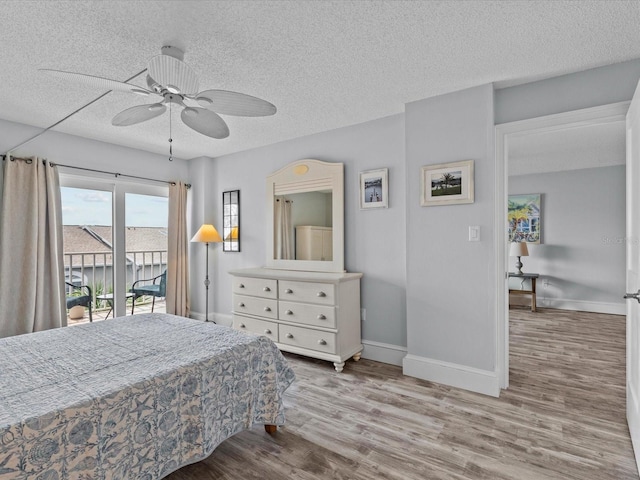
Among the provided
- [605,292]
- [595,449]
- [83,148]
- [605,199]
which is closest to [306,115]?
[83,148]

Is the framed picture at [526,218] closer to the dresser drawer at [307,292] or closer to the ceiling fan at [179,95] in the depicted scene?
the dresser drawer at [307,292]

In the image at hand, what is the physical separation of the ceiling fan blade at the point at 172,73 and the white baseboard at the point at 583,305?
6489 millimetres

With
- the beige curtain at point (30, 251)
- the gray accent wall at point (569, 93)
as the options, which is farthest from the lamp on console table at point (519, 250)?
the beige curtain at point (30, 251)

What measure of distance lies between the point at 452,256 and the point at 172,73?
2.37 m

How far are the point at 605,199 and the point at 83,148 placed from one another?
7543 mm

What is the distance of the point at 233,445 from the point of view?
201 cm

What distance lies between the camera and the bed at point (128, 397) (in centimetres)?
121

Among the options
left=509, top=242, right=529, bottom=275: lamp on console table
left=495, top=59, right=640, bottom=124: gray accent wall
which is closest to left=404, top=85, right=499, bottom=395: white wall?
left=495, top=59, right=640, bottom=124: gray accent wall

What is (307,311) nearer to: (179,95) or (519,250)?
(179,95)

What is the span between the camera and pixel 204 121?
7.06ft

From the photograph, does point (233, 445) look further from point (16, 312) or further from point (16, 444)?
point (16, 312)

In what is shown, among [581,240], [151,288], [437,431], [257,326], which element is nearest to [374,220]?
[257,326]

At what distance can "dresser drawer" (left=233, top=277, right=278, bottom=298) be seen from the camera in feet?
11.4

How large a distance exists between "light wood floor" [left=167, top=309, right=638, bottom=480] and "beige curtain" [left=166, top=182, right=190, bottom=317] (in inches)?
92.7
